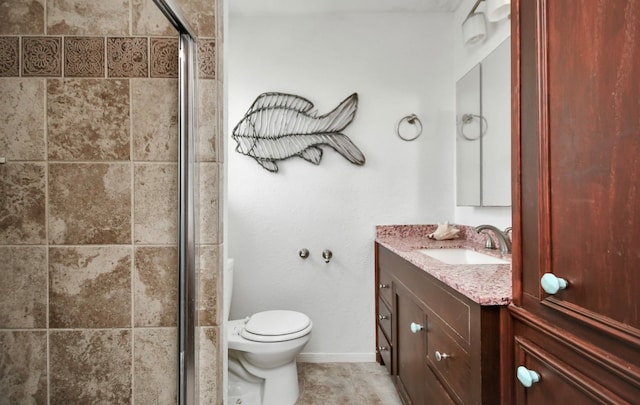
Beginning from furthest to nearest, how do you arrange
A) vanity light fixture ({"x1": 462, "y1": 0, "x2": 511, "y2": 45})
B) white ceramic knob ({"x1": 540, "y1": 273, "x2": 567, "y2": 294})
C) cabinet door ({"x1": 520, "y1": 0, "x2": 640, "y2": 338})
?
1. vanity light fixture ({"x1": 462, "y1": 0, "x2": 511, "y2": 45})
2. white ceramic knob ({"x1": 540, "y1": 273, "x2": 567, "y2": 294})
3. cabinet door ({"x1": 520, "y1": 0, "x2": 640, "y2": 338})

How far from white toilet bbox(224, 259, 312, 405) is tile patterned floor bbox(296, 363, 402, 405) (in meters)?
0.16

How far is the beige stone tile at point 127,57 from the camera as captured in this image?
94 centimetres

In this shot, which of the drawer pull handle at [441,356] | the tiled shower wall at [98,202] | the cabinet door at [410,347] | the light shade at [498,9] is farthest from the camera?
the light shade at [498,9]

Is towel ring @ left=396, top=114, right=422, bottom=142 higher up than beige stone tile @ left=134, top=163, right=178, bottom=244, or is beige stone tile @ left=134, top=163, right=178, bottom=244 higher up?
towel ring @ left=396, top=114, right=422, bottom=142

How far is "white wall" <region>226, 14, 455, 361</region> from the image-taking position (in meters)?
2.45

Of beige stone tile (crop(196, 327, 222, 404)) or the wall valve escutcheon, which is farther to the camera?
the wall valve escutcheon

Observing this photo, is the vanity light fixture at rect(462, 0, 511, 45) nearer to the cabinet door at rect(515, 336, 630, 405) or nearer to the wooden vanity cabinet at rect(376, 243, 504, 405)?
the wooden vanity cabinet at rect(376, 243, 504, 405)

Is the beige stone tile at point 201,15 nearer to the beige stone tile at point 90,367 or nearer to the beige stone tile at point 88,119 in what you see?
the beige stone tile at point 88,119

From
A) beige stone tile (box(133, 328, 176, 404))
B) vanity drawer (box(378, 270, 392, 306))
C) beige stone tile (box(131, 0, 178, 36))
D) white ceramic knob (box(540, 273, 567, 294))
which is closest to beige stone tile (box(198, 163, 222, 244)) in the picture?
beige stone tile (box(133, 328, 176, 404))

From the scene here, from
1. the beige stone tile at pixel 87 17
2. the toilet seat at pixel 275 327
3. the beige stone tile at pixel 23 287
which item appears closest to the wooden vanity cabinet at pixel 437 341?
the toilet seat at pixel 275 327

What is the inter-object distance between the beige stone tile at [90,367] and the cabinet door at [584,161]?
1.11 m

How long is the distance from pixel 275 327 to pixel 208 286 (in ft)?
3.11

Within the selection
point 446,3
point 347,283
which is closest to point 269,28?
point 446,3

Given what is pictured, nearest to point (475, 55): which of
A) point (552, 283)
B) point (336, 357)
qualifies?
point (552, 283)
